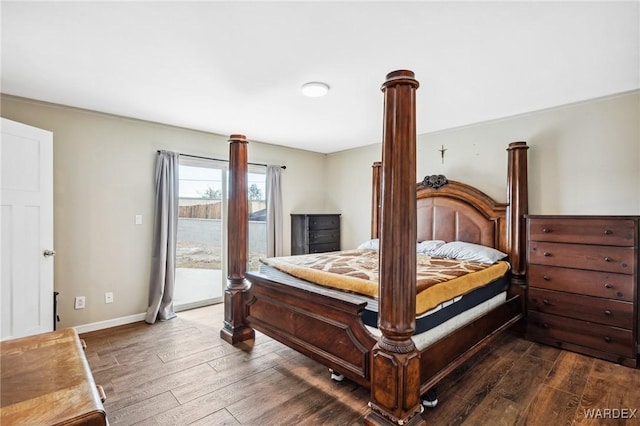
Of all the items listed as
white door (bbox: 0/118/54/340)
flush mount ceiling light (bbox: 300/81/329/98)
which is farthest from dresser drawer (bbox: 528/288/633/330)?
white door (bbox: 0/118/54/340)

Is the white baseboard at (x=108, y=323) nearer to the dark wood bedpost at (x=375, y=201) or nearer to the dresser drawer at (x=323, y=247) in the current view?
the dresser drawer at (x=323, y=247)

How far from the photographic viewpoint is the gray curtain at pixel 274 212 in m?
4.87

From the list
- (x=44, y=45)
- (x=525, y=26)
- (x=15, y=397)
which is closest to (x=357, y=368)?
(x=15, y=397)

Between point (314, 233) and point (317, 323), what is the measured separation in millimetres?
2736

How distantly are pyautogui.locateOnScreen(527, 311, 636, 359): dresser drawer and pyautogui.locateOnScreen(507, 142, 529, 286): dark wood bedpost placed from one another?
441 millimetres

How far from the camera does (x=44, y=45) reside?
6.66 ft

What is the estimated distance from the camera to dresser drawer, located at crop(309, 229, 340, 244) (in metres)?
4.98

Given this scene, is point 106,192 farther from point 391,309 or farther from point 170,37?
point 391,309

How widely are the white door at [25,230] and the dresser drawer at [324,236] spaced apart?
3.20 m

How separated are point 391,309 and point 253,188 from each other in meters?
3.66

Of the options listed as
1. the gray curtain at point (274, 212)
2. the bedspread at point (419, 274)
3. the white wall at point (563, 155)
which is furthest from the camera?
the gray curtain at point (274, 212)

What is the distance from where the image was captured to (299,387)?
7.37ft

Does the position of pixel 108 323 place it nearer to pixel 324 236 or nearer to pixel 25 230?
pixel 25 230

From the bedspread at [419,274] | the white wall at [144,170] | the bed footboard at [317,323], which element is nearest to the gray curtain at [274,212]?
the white wall at [144,170]
